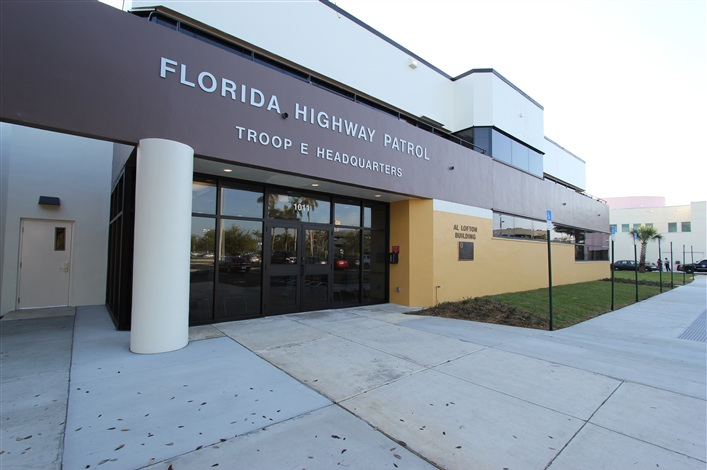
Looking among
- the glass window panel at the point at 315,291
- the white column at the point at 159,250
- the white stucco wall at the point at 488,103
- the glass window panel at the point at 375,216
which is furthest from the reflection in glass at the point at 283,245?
the white stucco wall at the point at 488,103

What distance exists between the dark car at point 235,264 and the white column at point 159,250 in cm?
202

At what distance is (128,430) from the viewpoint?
9.95ft

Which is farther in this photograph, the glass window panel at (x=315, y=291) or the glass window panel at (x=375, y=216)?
the glass window panel at (x=375, y=216)

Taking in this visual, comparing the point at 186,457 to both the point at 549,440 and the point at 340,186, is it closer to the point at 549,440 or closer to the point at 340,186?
the point at 549,440

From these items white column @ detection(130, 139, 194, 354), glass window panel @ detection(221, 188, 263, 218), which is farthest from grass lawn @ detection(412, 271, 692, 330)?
white column @ detection(130, 139, 194, 354)

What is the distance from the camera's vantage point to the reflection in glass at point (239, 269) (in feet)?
24.9

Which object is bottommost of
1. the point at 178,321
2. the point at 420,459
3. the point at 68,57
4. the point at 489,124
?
the point at 420,459

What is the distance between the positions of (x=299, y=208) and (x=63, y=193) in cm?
680

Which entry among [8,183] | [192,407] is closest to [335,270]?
[192,407]

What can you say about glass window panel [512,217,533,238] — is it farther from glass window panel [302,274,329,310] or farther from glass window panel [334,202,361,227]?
glass window panel [302,274,329,310]

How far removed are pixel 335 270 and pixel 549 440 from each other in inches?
282

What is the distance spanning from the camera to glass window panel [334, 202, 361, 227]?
9.96 meters

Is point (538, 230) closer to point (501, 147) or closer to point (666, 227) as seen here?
point (501, 147)

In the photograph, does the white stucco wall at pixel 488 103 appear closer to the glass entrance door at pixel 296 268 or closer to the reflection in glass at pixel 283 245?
the glass entrance door at pixel 296 268
